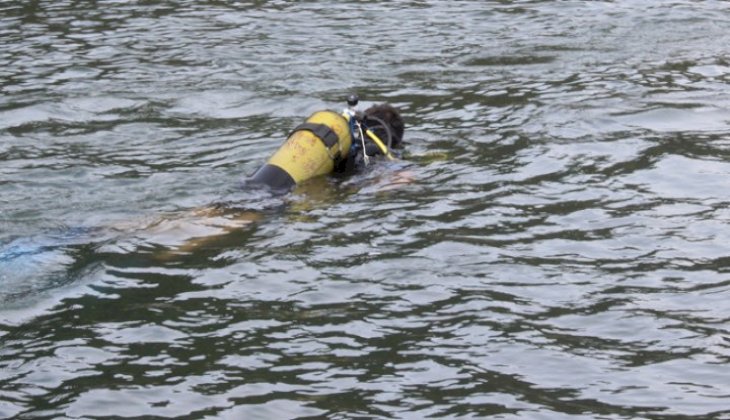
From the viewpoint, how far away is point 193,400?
6.29m

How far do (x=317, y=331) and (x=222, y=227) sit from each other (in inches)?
79.0

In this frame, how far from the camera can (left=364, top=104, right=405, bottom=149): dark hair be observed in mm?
10398

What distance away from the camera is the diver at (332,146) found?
9.66m

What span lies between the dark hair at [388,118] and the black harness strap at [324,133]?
0.56 metres

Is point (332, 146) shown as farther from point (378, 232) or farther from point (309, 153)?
point (378, 232)

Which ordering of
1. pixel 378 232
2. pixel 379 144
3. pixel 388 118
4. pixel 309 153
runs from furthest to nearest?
pixel 388 118, pixel 379 144, pixel 309 153, pixel 378 232

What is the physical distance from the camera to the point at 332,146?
9.85 meters

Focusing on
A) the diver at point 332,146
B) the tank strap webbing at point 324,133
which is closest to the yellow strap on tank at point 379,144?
the diver at point 332,146

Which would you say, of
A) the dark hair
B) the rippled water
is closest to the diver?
the dark hair

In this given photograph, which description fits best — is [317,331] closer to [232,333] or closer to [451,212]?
[232,333]

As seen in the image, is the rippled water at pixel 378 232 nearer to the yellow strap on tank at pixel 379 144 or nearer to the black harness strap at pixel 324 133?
the yellow strap on tank at pixel 379 144

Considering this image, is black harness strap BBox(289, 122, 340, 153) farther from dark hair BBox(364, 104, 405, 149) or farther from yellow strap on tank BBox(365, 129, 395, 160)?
dark hair BBox(364, 104, 405, 149)

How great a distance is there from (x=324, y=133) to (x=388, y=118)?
837 mm

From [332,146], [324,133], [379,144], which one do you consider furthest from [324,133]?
[379,144]
